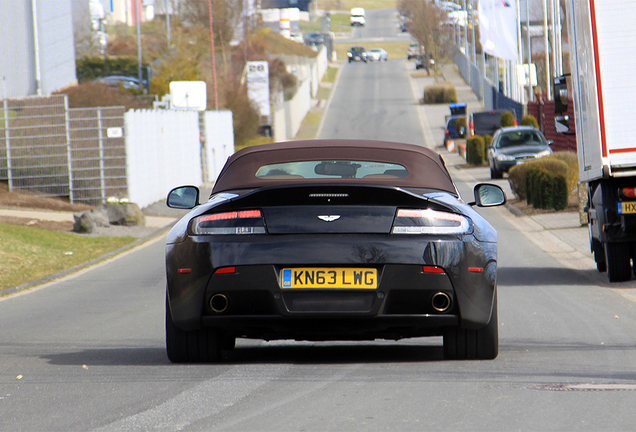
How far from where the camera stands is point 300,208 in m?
6.15

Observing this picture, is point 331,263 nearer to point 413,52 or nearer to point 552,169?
point 552,169

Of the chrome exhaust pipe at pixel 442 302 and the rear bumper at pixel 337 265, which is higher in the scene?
the rear bumper at pixel 337 265

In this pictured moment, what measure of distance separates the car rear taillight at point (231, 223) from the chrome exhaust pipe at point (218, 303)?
1.27ft

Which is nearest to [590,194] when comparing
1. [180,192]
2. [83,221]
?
[180,192]

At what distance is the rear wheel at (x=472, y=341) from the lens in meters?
6.57

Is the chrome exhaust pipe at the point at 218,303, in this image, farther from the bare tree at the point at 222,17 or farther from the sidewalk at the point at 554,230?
the bare tree at the point at 222,17

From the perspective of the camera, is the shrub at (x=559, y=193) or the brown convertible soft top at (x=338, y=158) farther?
the shrub at (x=559, y=193)

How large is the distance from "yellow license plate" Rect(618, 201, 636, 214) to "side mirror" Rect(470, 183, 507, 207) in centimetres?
465

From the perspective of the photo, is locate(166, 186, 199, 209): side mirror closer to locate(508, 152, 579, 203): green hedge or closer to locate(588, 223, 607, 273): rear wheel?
locate(588, 223, 607, 273): rear wheel

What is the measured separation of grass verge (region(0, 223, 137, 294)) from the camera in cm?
1552

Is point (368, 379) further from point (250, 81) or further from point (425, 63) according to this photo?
point (425, 63)

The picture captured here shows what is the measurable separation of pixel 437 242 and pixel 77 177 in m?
23.4

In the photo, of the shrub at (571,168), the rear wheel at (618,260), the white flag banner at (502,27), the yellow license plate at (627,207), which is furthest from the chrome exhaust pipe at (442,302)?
the white flag banner at (502,27)

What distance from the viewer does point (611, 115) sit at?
37.5 ft
